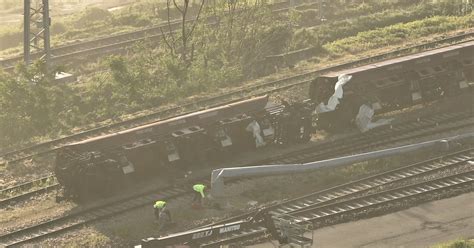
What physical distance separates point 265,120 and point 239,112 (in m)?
0.97

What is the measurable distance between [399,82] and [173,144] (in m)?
9.63

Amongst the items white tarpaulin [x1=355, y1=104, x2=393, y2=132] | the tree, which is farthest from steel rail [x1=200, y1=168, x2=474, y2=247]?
the tree

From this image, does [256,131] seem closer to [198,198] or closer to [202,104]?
[198,198]

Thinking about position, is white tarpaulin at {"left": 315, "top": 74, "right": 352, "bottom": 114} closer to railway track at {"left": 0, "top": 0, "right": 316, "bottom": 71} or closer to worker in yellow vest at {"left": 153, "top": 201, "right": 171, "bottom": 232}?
worker in yellow vest at {"left": 153, "top": 201, "right": 171, "bottom": 232}

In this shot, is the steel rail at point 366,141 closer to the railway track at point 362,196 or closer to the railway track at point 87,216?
the railway track at point 362,196

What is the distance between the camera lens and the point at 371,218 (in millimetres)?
22094

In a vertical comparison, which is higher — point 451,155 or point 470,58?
point 470,58

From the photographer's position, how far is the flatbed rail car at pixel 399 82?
29.5 m

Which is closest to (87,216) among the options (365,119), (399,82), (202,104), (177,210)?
(177,210)

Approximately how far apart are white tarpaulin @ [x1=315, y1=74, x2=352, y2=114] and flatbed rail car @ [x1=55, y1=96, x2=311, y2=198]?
977mm

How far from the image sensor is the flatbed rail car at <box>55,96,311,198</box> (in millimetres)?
24500

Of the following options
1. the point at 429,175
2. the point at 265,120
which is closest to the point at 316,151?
the point at 265,120

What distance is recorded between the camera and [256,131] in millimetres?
27922

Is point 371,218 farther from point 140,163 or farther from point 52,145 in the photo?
point 52,145
